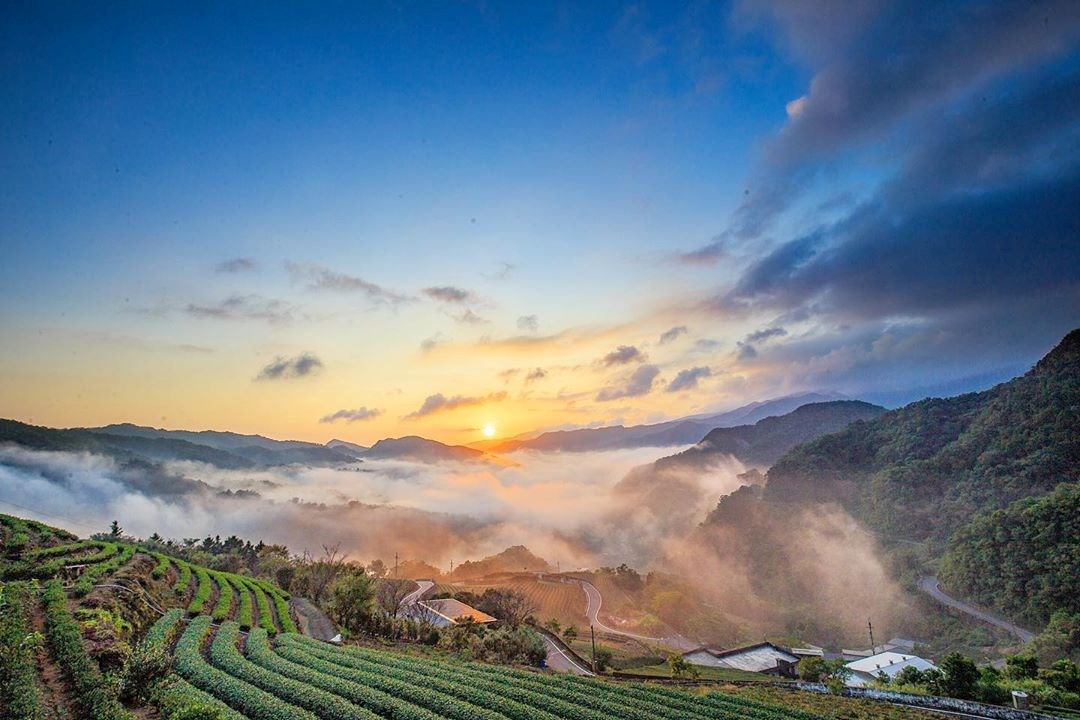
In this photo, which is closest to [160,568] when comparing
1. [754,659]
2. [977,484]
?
[754,659]

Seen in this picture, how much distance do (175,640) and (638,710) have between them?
23101mm

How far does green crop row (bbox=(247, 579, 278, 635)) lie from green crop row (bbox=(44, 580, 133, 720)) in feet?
36.8

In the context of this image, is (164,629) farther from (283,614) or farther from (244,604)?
(283,614)

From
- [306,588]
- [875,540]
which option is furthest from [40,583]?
[875,540]

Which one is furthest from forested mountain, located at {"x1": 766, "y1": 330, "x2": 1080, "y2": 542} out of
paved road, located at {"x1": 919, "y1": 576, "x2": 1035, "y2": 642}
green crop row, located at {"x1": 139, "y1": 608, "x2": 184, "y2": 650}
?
green crop row, located at {"x1": 139, "y1": 608, "x2": 184, "y2": 650}

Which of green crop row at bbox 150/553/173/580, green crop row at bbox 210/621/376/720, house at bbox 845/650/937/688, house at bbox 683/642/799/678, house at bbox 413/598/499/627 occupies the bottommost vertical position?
house at bbox 683/642/799/678

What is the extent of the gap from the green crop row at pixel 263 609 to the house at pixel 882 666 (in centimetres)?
4696

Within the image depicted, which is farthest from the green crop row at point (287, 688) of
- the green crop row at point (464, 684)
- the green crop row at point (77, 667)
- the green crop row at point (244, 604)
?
the green crop row at point (244, 604)

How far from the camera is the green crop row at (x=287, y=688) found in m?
17.3

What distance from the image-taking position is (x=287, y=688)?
18953mm

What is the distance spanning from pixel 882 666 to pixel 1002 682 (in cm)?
1778

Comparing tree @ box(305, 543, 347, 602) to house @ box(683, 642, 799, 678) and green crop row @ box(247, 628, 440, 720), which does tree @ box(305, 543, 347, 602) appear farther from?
house @ box(683, 642, 799, 678)

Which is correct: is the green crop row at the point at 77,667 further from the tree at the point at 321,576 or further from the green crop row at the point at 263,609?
the tree at the point at 321,576

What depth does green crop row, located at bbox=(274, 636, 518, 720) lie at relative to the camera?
62.3 feet
